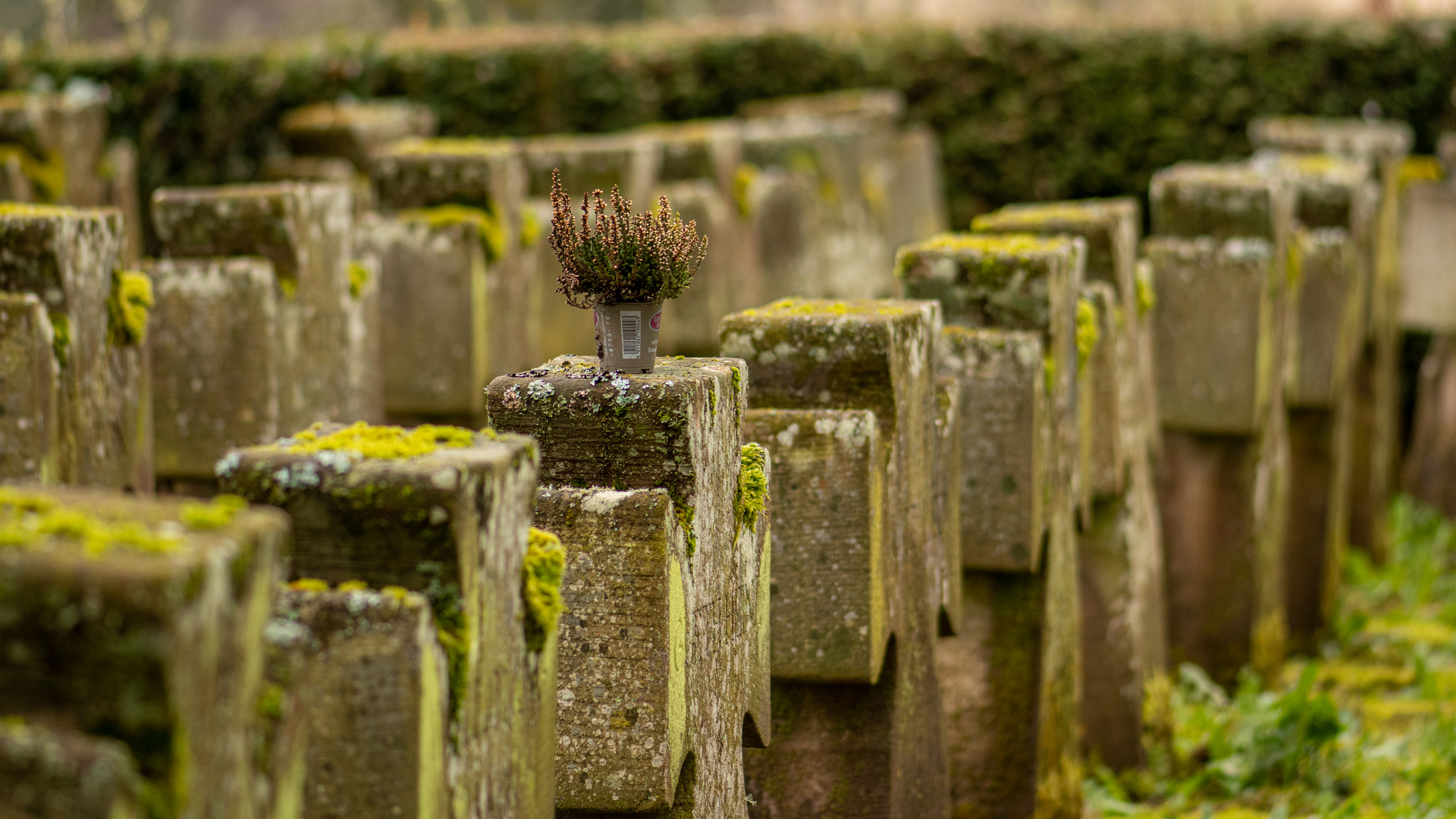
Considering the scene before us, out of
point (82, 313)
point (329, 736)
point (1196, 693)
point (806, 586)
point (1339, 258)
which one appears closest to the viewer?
point (329, 736)

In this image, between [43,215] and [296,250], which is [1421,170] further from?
[43,215]

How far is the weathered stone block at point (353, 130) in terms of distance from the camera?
988 cm

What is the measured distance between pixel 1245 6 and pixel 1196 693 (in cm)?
843

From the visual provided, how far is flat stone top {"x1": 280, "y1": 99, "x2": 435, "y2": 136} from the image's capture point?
10031 mm

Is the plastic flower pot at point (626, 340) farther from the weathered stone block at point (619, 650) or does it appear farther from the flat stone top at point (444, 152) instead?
the flat stone top at point (444, 152)

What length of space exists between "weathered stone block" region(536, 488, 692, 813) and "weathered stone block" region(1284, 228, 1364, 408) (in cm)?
523

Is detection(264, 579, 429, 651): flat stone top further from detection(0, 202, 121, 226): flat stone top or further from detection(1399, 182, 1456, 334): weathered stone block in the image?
detection(1399, 182, 1456, 334): weathered stone block

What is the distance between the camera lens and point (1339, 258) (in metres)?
7.58

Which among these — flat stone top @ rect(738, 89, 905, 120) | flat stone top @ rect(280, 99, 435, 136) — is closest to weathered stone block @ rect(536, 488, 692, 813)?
flat stone top @ rect(280, 99, 435, 136)

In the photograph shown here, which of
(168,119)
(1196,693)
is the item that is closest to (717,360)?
(1196,693)

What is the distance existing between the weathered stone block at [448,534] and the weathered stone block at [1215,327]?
4.44 m

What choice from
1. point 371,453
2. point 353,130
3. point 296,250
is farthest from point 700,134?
point 371,453

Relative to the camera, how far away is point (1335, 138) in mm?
9922

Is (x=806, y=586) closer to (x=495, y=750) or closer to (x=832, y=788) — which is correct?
(x=832, y=788)
